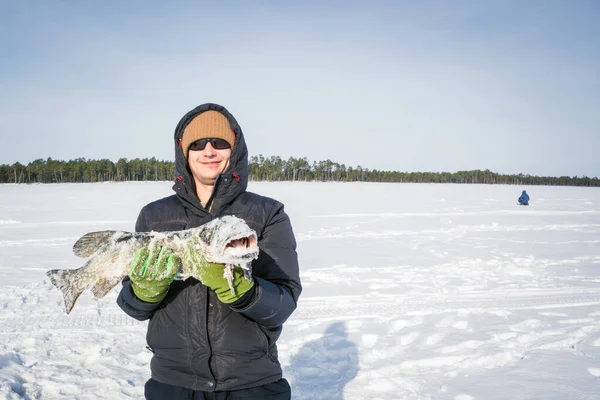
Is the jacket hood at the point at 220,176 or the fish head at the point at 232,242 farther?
the jacket hood at the point at 220,176

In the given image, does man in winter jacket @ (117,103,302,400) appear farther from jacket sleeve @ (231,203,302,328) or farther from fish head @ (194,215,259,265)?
fish head @ (194,215,259,265)

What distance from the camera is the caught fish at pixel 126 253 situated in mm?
1677

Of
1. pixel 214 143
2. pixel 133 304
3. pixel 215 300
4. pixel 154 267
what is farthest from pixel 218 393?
pixel 214 143

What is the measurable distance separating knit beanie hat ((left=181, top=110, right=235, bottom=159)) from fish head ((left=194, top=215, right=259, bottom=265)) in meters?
0.77

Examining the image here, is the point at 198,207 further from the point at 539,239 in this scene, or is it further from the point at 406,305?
the point at 539,239

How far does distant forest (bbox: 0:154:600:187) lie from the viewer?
10400 centimetres

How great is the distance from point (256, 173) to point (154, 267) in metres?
118

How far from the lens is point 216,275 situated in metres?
1.79

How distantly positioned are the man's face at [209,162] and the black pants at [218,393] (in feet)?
3.62

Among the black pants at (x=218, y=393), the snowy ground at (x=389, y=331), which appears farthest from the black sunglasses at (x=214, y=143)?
the snowy ground at (x=389, y=331)

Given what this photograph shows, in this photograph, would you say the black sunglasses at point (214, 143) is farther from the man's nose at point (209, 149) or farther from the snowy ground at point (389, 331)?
the snowy ground at point (389, 331)

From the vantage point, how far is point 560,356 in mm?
4855

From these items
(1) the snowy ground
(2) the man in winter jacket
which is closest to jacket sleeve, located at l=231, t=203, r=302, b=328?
(2) the man in winter jacket

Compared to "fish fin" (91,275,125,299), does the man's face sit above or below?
above
